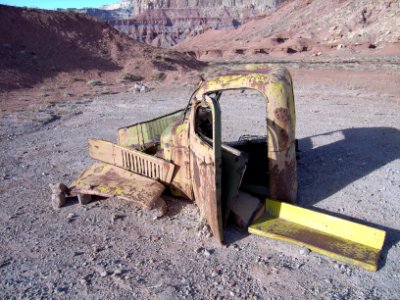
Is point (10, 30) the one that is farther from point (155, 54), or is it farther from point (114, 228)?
point (114, 228)

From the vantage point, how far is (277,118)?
4.72 metres

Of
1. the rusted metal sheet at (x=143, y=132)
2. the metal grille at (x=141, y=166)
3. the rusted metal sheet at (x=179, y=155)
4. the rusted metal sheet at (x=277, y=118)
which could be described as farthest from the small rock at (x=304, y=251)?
the rusted metal sheet at (x=143, y=132)

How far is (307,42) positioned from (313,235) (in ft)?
140

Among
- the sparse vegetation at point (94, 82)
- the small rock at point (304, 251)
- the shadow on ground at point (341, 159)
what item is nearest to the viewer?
the small rock at point (304, 251)

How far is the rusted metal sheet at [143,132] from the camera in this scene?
644cm

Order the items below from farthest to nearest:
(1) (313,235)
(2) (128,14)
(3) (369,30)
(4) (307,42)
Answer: (2) (128,14)
(4) (307,42)
(3) (369,30)
(1) (313,235)

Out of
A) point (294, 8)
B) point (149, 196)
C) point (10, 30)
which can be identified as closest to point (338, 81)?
point (149, 196)

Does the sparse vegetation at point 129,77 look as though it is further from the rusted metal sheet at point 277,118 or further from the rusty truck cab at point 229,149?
the rusted metal sheet at point 277,118

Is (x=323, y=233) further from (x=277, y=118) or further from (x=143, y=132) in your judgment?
(x=143, y=132)

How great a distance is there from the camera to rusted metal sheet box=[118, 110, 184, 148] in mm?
6441

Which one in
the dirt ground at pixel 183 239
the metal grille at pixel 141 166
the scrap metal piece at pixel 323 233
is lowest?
the dirt ground at pixel 183 239

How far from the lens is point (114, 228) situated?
4691 mm

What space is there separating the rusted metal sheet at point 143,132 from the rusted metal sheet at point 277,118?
176cm

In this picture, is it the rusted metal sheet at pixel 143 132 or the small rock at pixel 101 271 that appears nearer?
the small rock at pixel 101 271
